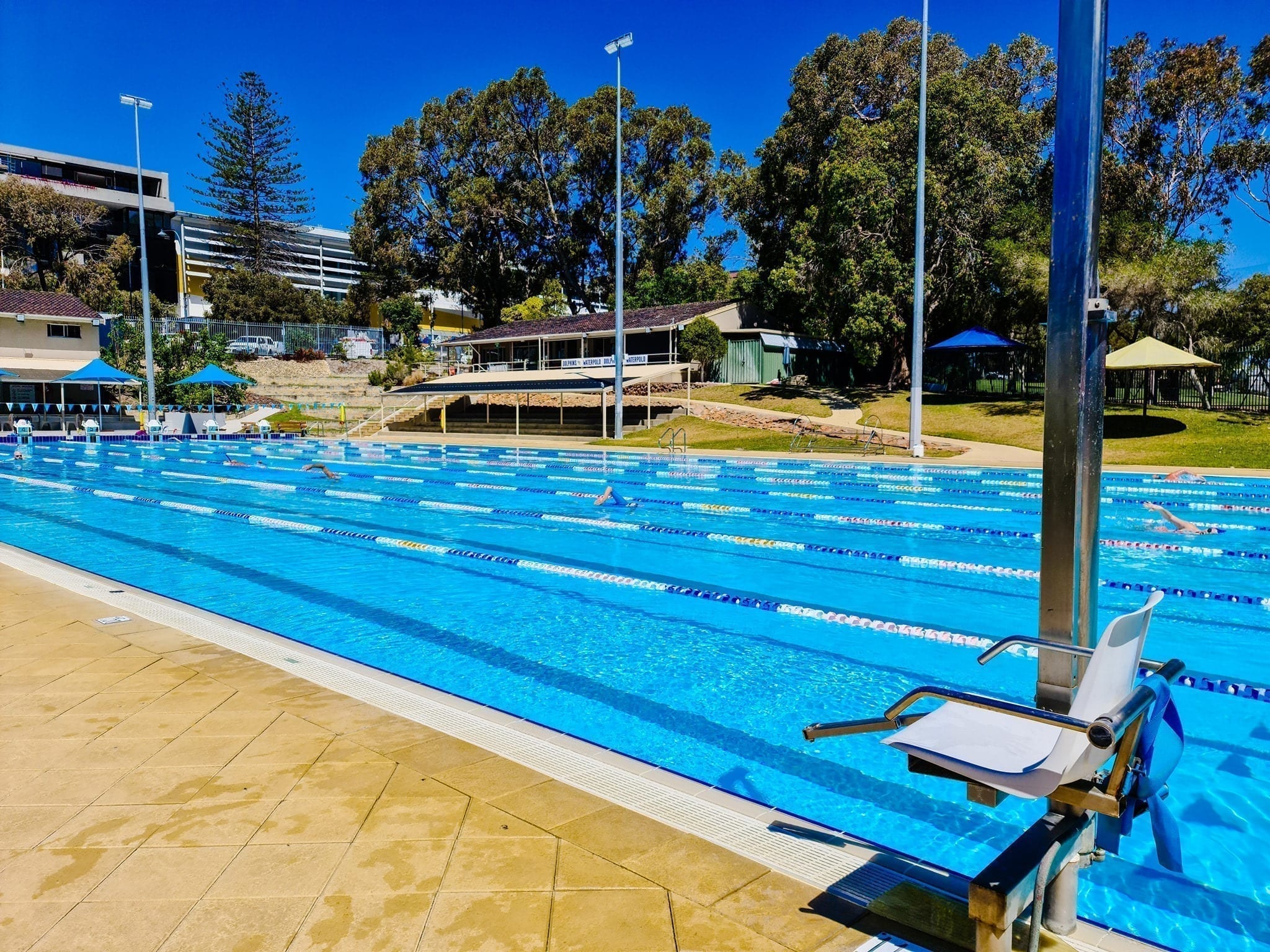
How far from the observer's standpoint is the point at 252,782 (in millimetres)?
2863

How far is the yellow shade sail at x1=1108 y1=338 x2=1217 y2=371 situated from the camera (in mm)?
19469

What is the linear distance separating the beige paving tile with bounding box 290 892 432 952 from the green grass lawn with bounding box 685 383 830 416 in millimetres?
26013

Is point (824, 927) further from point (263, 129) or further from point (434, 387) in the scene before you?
point (263, 129)

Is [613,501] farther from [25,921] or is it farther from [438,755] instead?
[25,921]

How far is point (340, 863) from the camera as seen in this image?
2.32 metres

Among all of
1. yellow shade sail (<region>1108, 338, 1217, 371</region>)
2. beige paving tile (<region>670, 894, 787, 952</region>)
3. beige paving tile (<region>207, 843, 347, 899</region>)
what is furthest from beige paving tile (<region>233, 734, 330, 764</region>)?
Answer: yellow shade sail (<region>1108, 338, 1217, 371</region>)

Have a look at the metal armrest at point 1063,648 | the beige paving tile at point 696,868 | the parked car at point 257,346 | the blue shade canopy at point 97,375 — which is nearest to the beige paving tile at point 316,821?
the beige paving tile at point 696,868

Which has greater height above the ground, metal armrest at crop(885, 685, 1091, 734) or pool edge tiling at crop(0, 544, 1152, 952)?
metal armrest at crop(885, 685, 1091, 734)

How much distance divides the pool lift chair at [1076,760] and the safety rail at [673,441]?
18.2 meters

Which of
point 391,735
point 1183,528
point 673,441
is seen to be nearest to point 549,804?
point 391,735

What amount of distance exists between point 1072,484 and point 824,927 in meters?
1.50

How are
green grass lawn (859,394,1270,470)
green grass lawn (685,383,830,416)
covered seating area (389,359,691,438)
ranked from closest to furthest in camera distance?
green grass lawn (859,394,1270,470) < green grass lawn (685,383,830,416) < covered seating area (389,359,691,438)

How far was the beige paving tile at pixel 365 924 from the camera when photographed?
1948mm

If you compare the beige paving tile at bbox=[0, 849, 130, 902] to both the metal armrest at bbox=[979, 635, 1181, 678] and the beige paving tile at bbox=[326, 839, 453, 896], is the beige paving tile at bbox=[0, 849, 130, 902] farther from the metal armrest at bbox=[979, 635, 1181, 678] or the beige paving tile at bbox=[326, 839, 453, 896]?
the metal armrest at bbox=[979, 635, 1181, 678]
